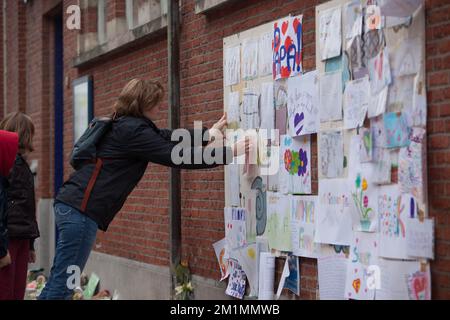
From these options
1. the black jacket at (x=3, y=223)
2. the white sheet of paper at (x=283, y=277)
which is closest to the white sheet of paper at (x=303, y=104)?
the white sheet of paper at (x=283, y=277)

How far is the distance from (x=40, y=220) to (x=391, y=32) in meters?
10.2

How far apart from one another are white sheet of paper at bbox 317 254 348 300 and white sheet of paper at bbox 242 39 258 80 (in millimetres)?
1796

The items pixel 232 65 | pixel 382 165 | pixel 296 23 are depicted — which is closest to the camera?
pixel 382 165

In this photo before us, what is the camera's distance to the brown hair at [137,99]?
7.32 meters

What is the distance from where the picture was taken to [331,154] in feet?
22.6

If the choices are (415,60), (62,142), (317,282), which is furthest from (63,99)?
(415,60)

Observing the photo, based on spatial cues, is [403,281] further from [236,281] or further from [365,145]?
[236,281]

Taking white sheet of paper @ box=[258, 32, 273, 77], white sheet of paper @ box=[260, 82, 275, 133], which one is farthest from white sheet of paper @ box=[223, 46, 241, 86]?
white sheet of paper @ box=[260, 82, 275, 133]

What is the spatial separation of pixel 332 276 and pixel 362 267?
427 mm

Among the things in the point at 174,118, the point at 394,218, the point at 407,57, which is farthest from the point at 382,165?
the point at 174,118

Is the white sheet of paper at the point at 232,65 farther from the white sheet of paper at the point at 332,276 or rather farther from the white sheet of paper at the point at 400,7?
the white sheet of paper at the point at 400,7

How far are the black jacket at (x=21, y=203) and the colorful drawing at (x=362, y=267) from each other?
8.36 ft

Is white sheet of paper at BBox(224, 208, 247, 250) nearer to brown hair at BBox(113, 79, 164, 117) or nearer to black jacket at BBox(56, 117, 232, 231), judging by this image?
black jacket at BBox(56, 117, 232, 231)

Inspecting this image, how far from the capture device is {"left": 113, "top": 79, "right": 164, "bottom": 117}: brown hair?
7320mm
